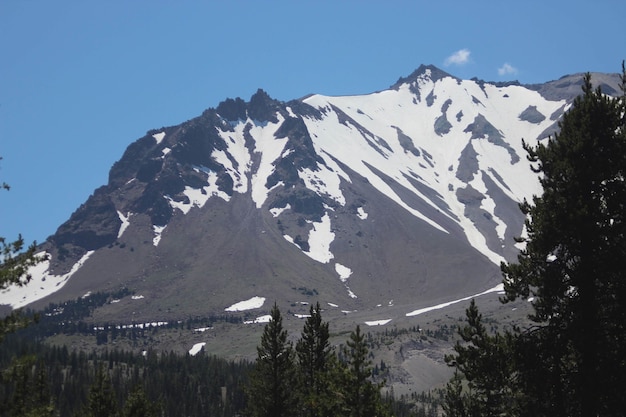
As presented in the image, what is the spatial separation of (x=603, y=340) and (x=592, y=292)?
1616 mm

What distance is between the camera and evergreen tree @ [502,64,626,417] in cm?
2094

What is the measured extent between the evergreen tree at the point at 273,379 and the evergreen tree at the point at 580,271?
25.8 m

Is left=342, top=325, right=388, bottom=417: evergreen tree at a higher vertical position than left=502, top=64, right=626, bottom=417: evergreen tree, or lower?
lower

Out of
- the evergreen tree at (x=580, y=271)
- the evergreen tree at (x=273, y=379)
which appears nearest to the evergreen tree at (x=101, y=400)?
the evergreen tree at (x=273, y=379)

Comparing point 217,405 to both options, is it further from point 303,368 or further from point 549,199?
point 549,199

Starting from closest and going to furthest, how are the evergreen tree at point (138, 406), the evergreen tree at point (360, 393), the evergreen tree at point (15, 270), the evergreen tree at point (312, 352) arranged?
the evergreen tree at point (15, 270)
the evergreen tree at point (360, 393)
the evergreen tree at point (138, 406)
the evergreen tree at point (312, 352)

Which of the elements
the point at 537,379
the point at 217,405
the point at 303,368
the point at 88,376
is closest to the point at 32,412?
the point at 537,379

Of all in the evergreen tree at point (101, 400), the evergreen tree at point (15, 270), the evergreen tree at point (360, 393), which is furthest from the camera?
the evergreen tree at point (101, 400)

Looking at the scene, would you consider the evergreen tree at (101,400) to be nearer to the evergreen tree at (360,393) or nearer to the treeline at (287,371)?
the treeline at (287,371)

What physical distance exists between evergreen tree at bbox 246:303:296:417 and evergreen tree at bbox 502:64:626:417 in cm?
2584

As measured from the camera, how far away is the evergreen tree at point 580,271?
20938mm

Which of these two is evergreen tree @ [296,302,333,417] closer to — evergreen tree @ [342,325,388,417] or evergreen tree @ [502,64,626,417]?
evergreen tree @ [342,325,388,417]

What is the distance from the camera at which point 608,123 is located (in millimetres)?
22734

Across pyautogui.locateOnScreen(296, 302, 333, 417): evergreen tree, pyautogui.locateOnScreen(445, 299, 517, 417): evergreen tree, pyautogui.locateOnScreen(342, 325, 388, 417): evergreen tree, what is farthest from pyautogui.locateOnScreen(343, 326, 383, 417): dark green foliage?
pyautogui.locateOnScreen(296, 302, 333, 417): evergreen tree
